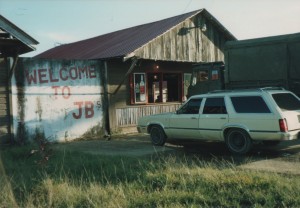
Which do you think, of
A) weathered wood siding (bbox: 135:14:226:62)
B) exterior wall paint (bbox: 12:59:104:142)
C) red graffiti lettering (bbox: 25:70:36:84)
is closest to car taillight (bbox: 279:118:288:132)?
weathered wood siding (bbox: 135:14:226:62)

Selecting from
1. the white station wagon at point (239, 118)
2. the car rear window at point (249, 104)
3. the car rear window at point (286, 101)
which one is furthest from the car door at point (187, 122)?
the car rear window at point (286, 101)

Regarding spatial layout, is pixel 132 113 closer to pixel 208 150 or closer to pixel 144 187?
pixel 208 150

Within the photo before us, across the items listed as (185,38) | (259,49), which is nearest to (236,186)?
(259,49)

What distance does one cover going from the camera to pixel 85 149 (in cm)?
1251

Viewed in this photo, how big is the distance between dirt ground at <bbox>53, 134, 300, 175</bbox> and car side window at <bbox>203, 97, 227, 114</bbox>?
1.16m

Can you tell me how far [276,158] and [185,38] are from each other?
1032 centimetres

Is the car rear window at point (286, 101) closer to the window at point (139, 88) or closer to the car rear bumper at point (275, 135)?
the car rear bumper at point (275, 135)

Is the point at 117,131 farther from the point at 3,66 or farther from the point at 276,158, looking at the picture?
the point at 276,158

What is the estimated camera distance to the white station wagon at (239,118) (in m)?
9.50

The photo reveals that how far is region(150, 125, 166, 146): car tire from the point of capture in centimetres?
1235

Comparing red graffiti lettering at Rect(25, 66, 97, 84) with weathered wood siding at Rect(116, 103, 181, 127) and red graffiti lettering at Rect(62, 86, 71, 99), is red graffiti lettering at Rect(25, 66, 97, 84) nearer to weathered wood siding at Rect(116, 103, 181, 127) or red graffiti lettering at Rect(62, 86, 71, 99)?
red graffiti lettering at Rect(62, 86, 71, 99)

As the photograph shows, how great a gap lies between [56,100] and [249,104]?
7.38 m

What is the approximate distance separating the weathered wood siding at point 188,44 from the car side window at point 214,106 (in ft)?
17.6

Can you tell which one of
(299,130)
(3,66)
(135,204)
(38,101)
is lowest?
(135,204)
